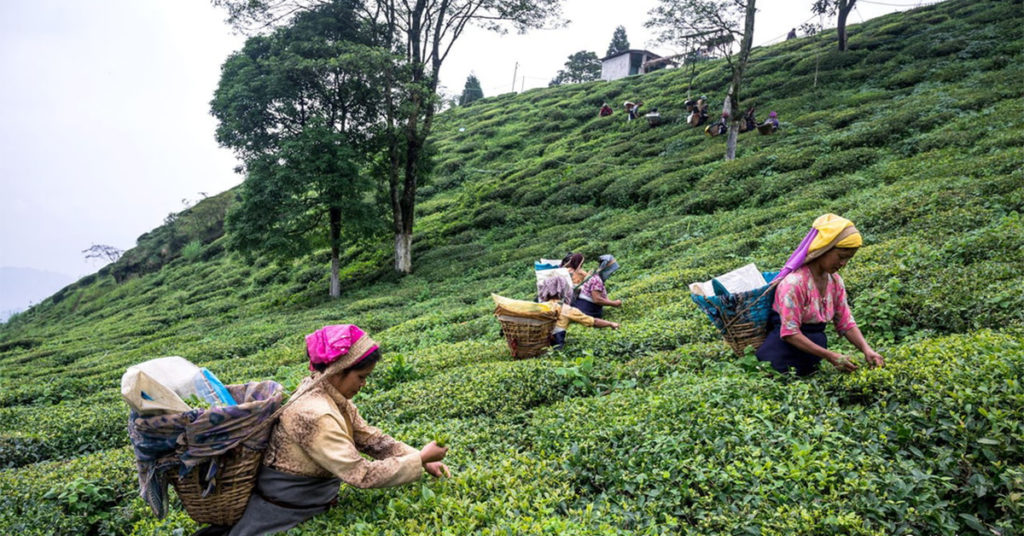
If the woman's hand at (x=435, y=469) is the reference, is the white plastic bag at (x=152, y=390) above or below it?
above

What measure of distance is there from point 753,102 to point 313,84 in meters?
22.7

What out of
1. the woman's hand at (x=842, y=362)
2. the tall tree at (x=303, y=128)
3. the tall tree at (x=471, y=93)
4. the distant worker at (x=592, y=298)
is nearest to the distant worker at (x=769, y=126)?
the tall tree at (x=303, y=128)

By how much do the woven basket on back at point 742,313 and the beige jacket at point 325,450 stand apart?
10.9ft

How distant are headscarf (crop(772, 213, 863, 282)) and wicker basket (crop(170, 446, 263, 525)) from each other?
15.1 feet

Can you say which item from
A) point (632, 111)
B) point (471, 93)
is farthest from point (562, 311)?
point (471, 93)

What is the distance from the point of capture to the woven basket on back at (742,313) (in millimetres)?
4969

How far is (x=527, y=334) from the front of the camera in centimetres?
723

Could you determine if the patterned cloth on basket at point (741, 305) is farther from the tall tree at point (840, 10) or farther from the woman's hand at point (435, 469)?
the tall tree at point (840, 10)

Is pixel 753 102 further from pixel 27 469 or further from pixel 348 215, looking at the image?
pixel 27 469

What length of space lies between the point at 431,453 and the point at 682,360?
3.49 metres

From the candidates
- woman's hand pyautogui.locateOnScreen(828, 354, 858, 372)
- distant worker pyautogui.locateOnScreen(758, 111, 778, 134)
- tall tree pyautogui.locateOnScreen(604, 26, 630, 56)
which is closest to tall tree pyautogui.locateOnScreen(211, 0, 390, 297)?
distant worker pyautogui.locateOnScreen(758, 111, 778, 134)

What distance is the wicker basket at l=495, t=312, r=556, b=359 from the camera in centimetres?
717

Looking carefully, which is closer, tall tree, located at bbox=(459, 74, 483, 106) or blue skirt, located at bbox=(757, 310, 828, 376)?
blue skirt, located at bbox=(757, 310, 828, 376)

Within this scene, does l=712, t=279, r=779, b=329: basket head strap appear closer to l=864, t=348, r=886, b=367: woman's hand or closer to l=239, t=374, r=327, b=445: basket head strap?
l=864, t=348, r=886, b=367: woman's hand
